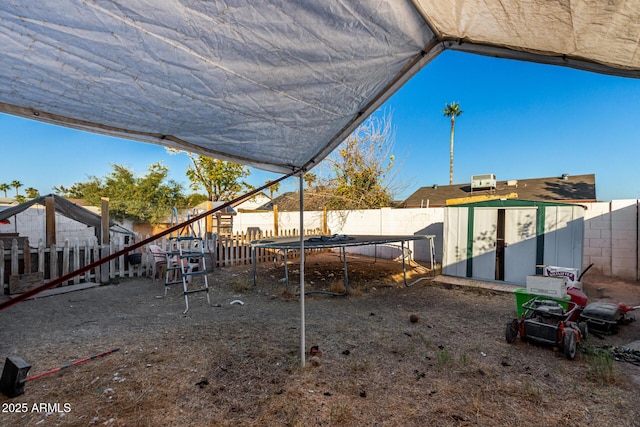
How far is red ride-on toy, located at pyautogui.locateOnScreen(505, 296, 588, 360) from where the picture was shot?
2.93 m

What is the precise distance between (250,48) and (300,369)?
2.52 m

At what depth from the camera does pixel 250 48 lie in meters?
1.22

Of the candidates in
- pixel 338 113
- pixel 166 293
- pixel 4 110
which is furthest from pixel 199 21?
pixel 166 293

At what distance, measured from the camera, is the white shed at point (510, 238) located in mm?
5793

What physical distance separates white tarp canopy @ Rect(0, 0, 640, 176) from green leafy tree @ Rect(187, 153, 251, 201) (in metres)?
17.1

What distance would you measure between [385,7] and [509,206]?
21.7ft

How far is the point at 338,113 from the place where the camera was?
2004 mm

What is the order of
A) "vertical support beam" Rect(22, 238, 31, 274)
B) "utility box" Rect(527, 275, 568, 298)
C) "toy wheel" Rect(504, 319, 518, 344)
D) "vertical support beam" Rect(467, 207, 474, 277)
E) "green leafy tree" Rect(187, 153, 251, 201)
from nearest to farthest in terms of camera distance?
"toy wheel" Rect(504, 319, 518, 344), "utility box" Rect(527, 275, 568, 298), "vertical support beam" Rect(22, 238, 31, 274), "vertical support beam" Rect(467, 207, 474, 277), "green leafy tree" Rect(187, 153, 251, 201)

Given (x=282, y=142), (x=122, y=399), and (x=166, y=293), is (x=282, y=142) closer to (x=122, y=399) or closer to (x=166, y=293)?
(x=122, y=399)

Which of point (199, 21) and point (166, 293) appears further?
point (166, 293)

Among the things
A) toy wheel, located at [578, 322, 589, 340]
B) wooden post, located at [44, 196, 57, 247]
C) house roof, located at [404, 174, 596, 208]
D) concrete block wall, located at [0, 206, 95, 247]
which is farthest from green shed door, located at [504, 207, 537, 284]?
concrete block wall, located at [0, 206, 95, 247]

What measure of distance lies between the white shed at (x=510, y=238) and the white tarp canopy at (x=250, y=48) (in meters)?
5.78

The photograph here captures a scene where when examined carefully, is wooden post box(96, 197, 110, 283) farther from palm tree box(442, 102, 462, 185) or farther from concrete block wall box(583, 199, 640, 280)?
palm tree box(442, 102, 462, 185)

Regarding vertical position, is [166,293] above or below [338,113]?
below
